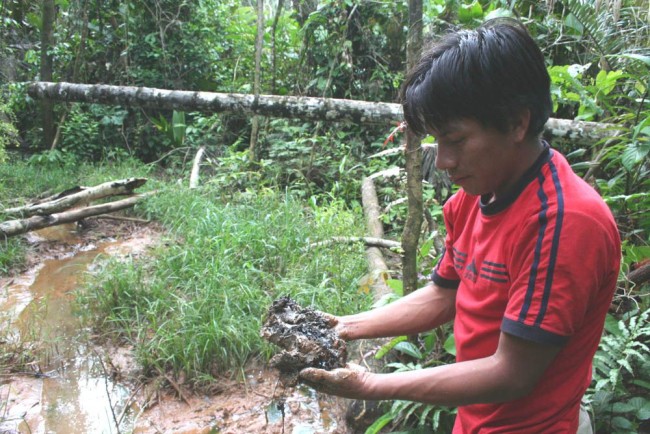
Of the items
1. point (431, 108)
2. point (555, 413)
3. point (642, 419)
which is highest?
point (431, 108)

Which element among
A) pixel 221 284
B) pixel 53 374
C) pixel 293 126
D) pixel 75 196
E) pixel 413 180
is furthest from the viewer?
pixel 293 126

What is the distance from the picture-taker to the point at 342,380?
137 cm

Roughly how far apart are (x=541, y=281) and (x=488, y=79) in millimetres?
446

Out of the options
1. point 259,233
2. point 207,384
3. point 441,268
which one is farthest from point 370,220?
point 441,268

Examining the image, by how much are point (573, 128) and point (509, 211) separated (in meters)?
3.51

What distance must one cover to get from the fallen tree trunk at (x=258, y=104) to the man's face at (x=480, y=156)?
342 cm

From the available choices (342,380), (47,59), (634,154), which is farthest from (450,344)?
(47,59)

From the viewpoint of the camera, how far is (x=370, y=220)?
5.04 m

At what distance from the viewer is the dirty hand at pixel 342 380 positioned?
137 centimetres

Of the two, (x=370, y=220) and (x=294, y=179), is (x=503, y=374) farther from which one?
(x=294, y=179)

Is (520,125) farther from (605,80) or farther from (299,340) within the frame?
(605,80)

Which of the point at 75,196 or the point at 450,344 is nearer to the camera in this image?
the point at 450,344

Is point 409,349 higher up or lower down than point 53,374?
higher up

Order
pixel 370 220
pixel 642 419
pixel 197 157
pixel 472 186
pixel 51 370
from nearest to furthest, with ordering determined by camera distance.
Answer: pixel 472 186, pixel 642 419, pixel 51 370, pixel 370 220, pixel 197 157
